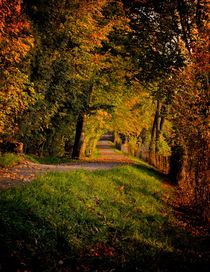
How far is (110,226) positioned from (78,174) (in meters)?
3.96

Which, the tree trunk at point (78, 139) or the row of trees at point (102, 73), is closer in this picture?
the row of trees at point (102, 73)

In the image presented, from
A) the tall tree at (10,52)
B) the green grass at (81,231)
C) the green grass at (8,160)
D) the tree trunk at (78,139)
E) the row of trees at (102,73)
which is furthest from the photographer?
the tree trunk at (78,139)

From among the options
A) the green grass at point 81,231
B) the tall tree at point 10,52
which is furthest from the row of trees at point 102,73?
the green grass at point 81,231

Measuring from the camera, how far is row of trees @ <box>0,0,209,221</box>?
1405cm

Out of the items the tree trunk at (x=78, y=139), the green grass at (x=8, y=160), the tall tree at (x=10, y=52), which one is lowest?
the green grass at (x=8, y=160)

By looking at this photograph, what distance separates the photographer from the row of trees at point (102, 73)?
1405cm

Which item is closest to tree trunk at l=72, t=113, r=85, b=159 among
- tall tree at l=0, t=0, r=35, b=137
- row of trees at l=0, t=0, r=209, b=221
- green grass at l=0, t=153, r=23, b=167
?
row of trees at l=0, t=0, r=209, b=221

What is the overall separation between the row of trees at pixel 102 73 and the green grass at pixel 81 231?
11.3 ft

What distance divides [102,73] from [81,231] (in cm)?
1701

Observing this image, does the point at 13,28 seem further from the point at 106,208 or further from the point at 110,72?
the point at 110,72

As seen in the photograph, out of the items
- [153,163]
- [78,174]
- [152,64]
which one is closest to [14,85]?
[78,174]

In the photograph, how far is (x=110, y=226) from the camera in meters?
10.2

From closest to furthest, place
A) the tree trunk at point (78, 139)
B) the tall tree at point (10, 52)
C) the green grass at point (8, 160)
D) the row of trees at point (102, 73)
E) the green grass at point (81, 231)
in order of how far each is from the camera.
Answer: the green grass at point (81, 231) → the tall tree at point (10, 52) → the row of trees at point (102, 73) → the green grass at point (8, 160) → the tree trunk at point (78, 139)

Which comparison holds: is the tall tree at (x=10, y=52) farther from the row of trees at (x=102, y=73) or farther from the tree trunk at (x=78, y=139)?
the tree trunk at (x=78, y=139)
